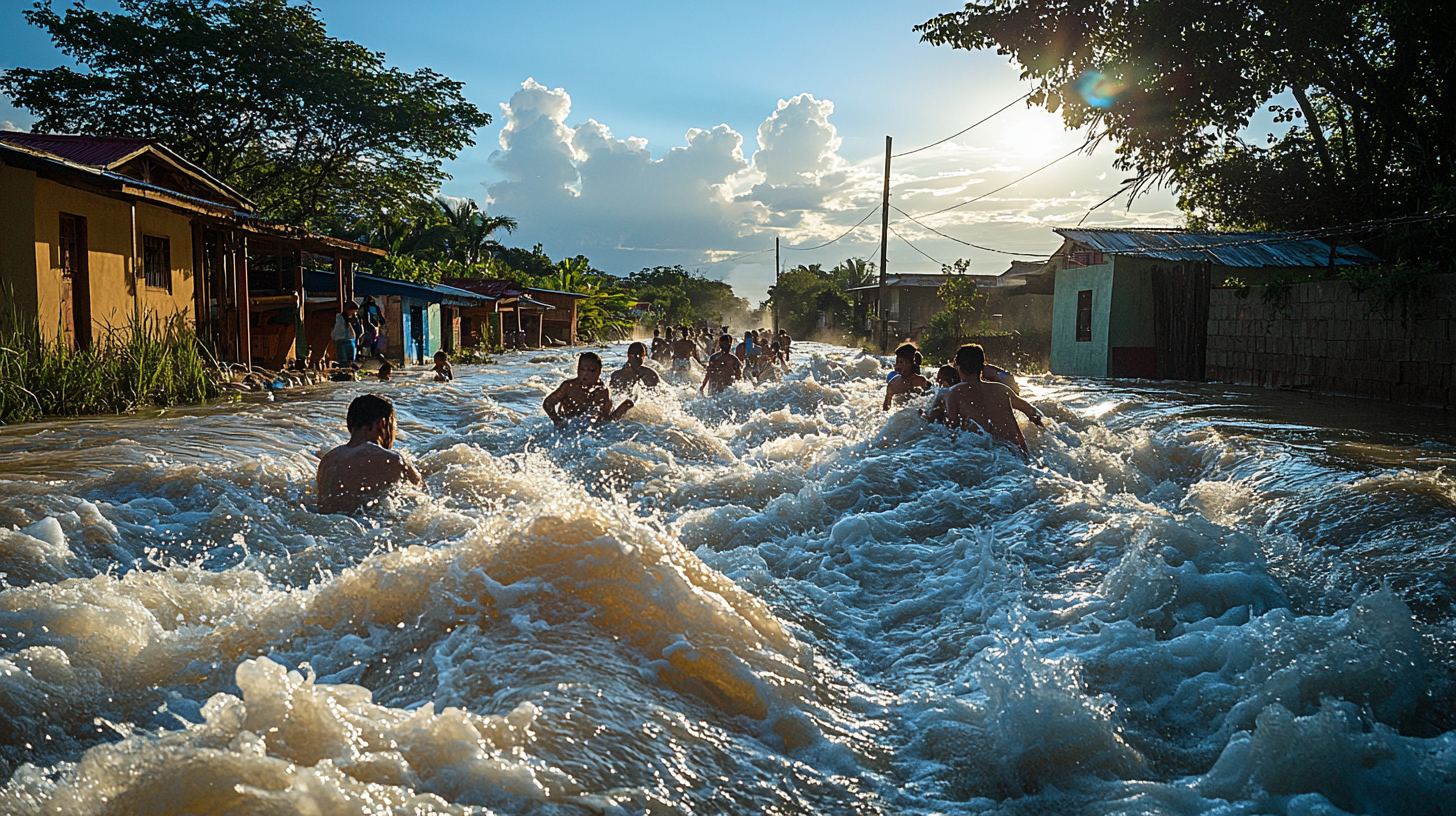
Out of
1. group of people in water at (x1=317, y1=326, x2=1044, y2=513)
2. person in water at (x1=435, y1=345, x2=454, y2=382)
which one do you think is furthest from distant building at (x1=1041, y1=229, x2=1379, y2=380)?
person in water at (x1=435, y1=345, x2=454, y2=382)

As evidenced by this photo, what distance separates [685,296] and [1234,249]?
259 ft

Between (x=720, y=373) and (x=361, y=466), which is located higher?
(x=720, y=373)

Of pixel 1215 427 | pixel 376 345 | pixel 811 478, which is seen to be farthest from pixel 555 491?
pixel 376 345

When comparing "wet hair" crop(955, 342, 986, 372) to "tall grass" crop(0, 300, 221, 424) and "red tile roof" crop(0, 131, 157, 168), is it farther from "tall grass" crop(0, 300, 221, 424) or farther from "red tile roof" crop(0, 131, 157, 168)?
"red tile roof" crop(0, 131, 157, 168)

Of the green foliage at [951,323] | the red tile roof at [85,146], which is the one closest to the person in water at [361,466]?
the red tile roof at [85,146]

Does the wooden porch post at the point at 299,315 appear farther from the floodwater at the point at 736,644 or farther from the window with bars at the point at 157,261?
the floodwater at the point at 736,644

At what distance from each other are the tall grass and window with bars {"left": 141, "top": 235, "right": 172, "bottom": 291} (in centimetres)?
215

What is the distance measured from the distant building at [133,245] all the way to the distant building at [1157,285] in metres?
16.1

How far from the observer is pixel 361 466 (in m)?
5.53

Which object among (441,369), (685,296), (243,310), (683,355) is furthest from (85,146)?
(685,296)

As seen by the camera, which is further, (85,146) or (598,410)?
(85,146)

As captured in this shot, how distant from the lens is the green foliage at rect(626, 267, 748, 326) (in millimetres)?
84394

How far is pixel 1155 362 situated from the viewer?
61.3 feet

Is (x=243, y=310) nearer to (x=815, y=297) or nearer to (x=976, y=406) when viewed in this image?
(x=976, y=406)
